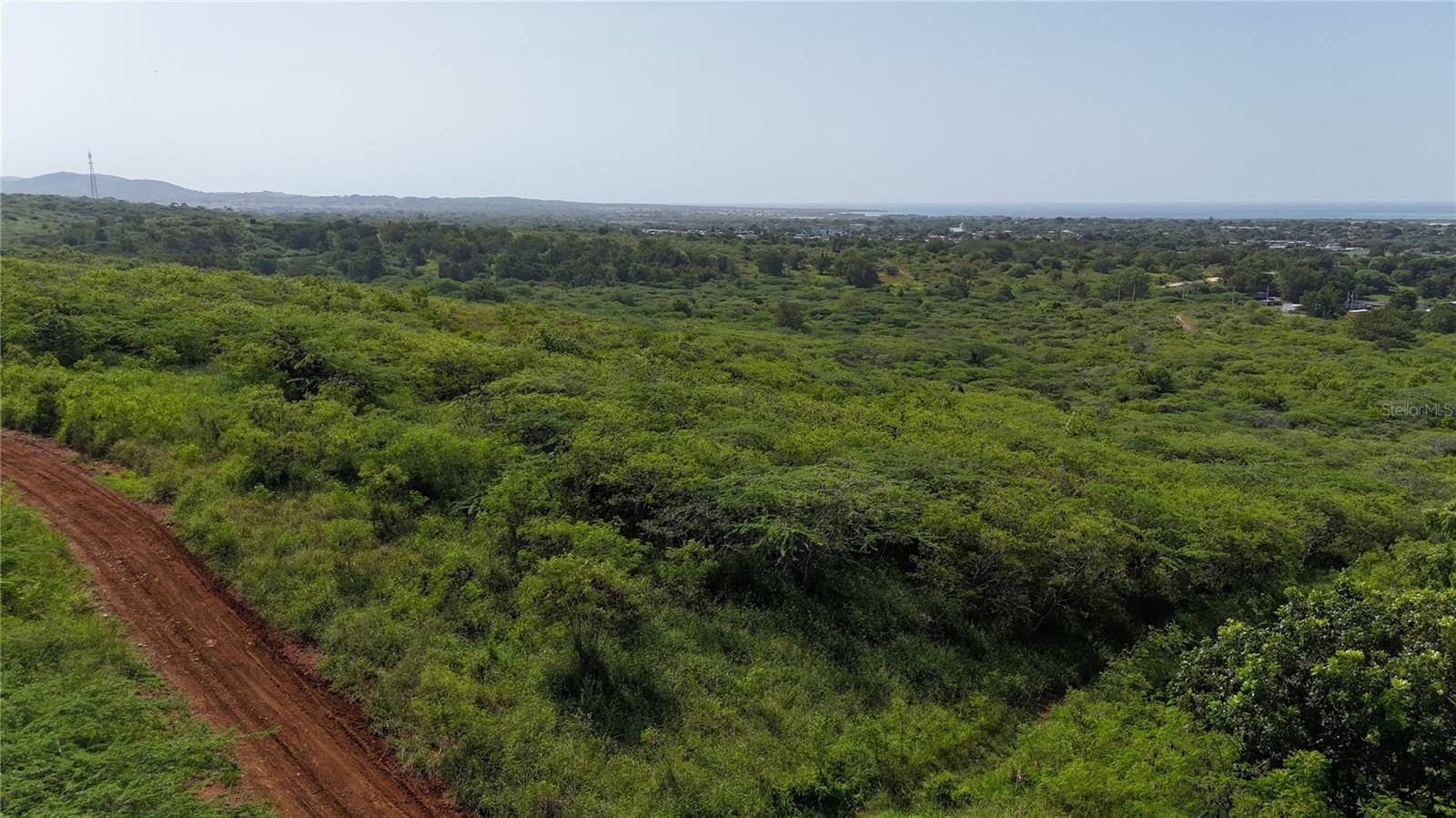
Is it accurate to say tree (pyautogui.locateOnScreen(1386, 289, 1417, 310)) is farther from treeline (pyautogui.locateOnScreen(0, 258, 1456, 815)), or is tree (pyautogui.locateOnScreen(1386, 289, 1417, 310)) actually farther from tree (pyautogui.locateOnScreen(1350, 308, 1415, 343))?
treeline (pyautogui.locateOnScreen(0, 258, 1456, 815))

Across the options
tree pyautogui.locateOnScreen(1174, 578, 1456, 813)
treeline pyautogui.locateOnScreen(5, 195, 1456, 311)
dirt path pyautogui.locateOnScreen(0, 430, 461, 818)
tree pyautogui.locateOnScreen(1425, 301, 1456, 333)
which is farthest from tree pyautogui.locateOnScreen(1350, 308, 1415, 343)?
dirt path pyautogui.locateOnScreen(0, 430, 461, 818)

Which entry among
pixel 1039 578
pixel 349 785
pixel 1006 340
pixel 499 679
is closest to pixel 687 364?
pixel 1039 578

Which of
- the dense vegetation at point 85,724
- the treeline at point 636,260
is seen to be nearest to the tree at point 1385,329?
the treeline at point 636,260

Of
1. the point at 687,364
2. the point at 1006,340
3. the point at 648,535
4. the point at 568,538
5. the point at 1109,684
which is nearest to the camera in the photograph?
the point at 1109,684

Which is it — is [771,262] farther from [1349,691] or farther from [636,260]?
[1349,691]

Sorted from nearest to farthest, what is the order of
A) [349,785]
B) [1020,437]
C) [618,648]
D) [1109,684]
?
[349,785] < [618,648] < [1109,684] < [1020,437]

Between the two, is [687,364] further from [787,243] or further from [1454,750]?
[787,243]
